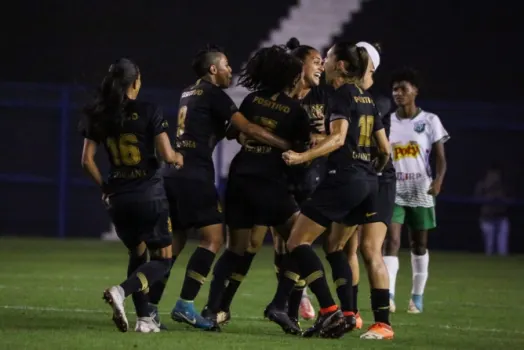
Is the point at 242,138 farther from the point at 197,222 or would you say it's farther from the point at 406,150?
the point at 406,150

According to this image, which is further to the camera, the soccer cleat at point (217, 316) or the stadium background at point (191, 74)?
the stadium background at point (191, 74)

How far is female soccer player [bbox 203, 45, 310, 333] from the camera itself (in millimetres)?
Answer: 9781

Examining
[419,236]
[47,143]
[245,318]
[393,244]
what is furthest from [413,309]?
[47,143]

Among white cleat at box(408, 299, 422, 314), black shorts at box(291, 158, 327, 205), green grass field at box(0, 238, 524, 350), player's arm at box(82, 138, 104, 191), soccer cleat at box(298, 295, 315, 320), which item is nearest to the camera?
green grass field at box(0, 238, 524, 350)

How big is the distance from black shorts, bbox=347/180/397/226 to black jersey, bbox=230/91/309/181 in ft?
1.89

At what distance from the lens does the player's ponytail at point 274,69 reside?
983 cm

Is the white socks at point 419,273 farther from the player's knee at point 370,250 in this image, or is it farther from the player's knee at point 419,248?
the player's knee at point 370,250

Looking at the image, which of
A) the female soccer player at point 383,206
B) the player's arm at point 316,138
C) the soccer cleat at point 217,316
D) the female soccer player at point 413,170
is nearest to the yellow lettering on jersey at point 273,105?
the player's arm at point 316,138

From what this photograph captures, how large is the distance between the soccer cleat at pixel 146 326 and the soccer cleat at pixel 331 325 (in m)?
1.10

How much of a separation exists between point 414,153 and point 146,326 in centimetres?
439

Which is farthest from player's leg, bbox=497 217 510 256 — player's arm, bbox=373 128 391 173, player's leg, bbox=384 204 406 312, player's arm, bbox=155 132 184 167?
player's arm, bbox=155 132 184 167

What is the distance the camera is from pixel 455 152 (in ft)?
72.7

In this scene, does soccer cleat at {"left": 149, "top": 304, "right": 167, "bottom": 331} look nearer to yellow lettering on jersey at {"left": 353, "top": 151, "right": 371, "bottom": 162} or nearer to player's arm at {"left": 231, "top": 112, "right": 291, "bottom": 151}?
player's arm at {"left": 231, "top": 112, "right": 291, "bottom": 151}

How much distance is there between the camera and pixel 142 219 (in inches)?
375
